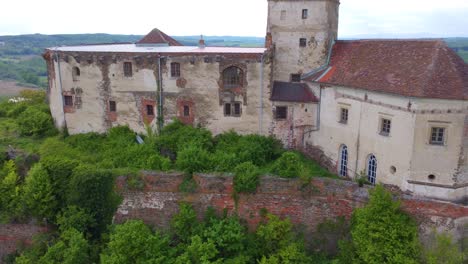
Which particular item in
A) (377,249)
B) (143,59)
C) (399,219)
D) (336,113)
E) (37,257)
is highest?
(143,59)

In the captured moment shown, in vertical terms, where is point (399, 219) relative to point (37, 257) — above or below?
above

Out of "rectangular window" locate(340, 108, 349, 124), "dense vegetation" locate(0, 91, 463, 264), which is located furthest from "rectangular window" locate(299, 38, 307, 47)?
"dense vegetation" locate(0, 91, 463, 264)

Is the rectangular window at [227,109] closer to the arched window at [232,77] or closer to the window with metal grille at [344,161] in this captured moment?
the arched window at [232,77]

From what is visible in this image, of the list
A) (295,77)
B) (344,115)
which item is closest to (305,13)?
(295,77)

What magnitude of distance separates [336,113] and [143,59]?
48.0ft

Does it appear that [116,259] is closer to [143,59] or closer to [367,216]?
[367,216]

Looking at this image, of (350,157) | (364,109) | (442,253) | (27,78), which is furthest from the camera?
(27,78)

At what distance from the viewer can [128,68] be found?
2891 centimetres

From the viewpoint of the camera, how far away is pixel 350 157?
81.4ft

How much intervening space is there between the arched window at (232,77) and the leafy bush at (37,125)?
50.0 ft

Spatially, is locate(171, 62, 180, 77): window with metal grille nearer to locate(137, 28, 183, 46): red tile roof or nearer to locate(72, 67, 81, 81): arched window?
locate(137, 28, 183, 46): red tile roof

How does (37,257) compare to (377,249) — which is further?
(37,257)

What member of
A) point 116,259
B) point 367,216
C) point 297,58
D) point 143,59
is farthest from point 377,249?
point 143,59

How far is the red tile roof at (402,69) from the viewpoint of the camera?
19938 mm
